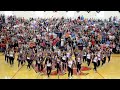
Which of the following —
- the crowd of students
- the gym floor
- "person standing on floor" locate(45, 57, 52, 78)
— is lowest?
the gym floor

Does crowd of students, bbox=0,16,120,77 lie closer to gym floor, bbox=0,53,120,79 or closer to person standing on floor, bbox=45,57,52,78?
gym floor, bbox=0,53,120,79

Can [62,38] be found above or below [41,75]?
above

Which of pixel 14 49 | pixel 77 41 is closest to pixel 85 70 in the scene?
pixel 77 41

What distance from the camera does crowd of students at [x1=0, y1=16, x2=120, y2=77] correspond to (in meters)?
18.7

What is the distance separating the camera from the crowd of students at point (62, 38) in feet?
61.2

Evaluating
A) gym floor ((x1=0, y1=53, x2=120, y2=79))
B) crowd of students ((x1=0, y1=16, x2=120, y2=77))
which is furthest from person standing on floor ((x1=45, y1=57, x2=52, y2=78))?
crowd of students ((x1=0, y1=16, x2=120, y2=77))

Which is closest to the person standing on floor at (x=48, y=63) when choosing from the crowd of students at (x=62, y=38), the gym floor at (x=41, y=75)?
the gym floor at (x=41, y=75)

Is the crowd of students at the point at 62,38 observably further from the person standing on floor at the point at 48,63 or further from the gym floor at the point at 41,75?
the person standing on floor at the point at 48,63

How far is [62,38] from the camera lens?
21312 millimetres

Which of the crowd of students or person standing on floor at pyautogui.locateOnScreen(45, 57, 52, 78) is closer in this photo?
person standing on floor at pyautogui.locateOnScreen(45, 57, 52, 78)

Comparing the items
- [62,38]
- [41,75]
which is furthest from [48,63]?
[62,38]

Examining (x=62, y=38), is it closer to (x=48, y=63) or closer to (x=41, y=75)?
(x=41, y=75)
